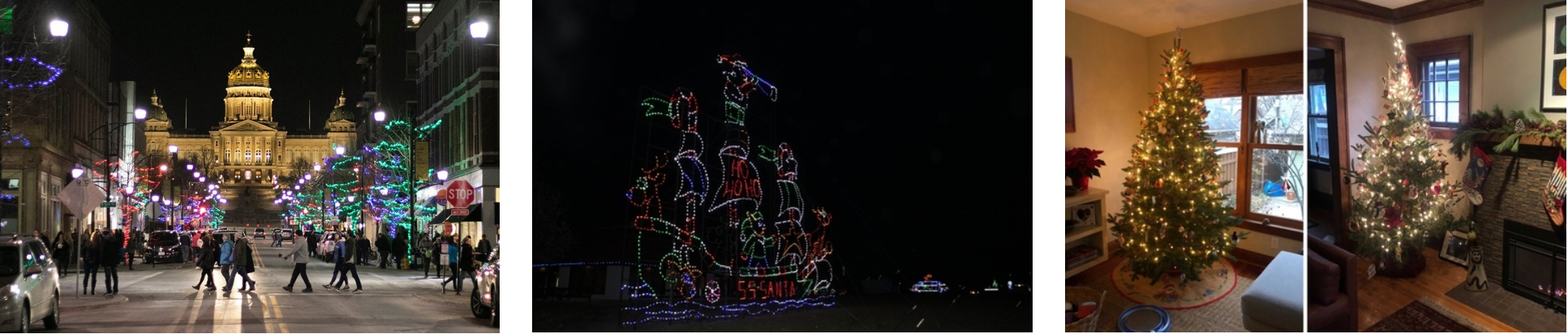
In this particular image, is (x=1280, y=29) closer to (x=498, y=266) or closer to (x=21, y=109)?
(x=498, y=266)

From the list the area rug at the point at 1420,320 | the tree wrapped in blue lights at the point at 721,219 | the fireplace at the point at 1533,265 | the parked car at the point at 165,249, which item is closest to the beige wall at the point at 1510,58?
the fireplace at the point at 1533,265

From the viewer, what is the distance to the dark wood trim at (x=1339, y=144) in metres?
5.96

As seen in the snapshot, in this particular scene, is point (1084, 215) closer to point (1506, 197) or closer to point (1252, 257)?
point (1252, 257)

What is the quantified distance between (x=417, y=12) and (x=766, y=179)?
9.32 ft

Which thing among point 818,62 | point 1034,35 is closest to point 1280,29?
point 1034,35

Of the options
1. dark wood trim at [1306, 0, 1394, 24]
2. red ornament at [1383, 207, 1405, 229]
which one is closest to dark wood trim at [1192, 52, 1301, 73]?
dark wood trim at [1306, 0, 1394, 24]

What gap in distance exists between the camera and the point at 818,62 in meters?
7.07

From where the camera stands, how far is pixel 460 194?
6992 millimetres

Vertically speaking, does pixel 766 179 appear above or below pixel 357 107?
below

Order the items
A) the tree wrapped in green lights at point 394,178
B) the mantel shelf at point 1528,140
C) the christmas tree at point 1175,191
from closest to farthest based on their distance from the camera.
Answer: the mantel shelf at point 1528,140, the christmas tree at point 1175,191, the tree wrapped in green lights at point 394,178

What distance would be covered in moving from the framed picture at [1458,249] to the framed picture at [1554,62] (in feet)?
2.84

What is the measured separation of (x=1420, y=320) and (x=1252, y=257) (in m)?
0.95

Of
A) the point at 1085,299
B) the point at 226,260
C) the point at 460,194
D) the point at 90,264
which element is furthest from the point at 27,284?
the point at 1085,299

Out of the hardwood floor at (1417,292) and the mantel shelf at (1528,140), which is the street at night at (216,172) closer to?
the hardwood floor at (1417,292)
